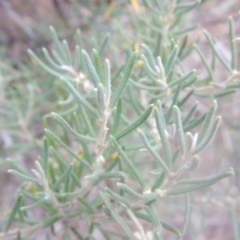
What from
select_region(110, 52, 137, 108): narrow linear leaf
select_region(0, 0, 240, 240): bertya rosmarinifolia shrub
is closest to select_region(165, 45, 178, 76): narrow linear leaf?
select_region(0, 0, 240, 240): bertya rosmarinifolia shrub

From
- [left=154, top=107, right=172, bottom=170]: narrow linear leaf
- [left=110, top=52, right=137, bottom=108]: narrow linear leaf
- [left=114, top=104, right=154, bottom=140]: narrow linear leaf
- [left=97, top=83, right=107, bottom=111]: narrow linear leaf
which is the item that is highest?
[left=110, top=52, right=137, bottom=108]: narrow linear leaf

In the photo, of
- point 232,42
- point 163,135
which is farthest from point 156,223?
point 232,42

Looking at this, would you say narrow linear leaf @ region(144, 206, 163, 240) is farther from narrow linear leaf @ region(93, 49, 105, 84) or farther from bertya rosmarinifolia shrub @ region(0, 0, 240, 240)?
narrow linear leaf @ region(93, 49, 105, 84)

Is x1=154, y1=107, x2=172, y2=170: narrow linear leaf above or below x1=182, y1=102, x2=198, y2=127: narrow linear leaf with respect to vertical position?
below

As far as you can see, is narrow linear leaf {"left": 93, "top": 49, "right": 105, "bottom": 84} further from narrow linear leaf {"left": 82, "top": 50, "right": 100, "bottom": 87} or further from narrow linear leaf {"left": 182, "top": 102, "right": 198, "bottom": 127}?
narrow linear leaf {"left": 182, "top": 102, "right": 198, "bottom": 127}

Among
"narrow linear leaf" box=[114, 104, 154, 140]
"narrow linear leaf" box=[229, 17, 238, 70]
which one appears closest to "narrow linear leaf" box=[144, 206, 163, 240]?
"narrow linear leaf" box=[114, 104, 154, 140]

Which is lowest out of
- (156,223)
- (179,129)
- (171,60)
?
A: (156,223)

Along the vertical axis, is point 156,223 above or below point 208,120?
below

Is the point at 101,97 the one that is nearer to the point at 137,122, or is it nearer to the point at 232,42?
the point at 137,122

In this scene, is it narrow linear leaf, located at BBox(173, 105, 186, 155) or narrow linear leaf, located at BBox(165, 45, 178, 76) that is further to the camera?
narrow linear leaf, located at BBox(165, 45, 178, 76)

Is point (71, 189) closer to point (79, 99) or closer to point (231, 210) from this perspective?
point (79, 99)

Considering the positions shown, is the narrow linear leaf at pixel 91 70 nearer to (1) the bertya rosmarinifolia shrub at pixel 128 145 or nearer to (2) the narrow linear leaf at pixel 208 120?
(1) the bertya rosmarinifolia shrub at pixel 128 145

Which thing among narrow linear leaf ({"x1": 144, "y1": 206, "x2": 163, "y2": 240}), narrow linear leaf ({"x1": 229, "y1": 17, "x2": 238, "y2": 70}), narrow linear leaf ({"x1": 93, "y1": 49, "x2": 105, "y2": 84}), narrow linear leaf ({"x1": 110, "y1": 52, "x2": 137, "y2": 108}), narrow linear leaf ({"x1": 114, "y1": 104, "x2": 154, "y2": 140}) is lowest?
narrow linear leaf ({"x1": 144, "y1": 206, "x2": 163, "y2": 240})
